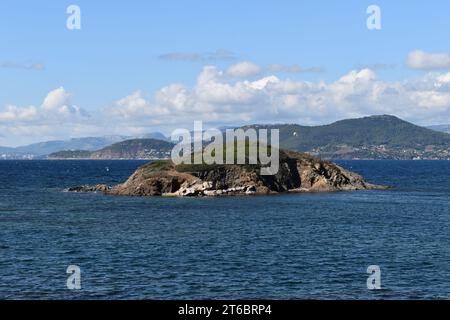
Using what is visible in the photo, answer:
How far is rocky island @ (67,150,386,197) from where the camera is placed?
14712cm

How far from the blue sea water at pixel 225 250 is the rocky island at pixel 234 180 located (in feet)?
94.2

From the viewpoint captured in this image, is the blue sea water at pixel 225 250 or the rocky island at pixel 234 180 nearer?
the blue sea water at pixel 225 250

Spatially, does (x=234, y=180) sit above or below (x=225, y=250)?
above

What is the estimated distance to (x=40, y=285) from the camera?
4566cm

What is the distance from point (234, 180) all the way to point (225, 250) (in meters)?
91.0

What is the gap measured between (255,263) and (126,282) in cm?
1413

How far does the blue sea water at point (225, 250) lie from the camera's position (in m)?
44.7

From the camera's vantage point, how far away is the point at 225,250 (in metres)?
63.2

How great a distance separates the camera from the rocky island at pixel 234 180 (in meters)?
147

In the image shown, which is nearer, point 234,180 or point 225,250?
point 225,250

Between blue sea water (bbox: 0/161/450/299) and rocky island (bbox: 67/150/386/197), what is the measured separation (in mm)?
28727

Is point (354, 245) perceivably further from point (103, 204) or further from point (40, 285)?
point (103, 204)

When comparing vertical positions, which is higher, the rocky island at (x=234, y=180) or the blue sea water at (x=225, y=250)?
the rocky island at (x=234, y=180)
